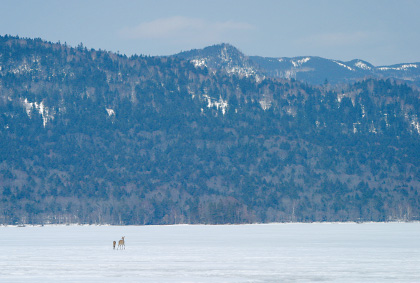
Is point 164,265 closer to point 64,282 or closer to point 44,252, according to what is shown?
point 64,282

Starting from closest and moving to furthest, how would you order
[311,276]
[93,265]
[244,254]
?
[311,276]
[93,265]
[244,254]

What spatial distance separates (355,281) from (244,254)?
25.0m

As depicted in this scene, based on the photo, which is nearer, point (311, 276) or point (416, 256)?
point (311, 276)

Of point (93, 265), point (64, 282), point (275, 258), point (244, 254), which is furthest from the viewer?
point (244, 254)

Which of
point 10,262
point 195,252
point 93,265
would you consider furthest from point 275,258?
point 10,262

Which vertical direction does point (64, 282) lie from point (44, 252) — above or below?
above

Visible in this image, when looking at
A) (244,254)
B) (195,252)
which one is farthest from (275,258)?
(195,252)

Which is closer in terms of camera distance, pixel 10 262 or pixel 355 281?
pixel 355 281

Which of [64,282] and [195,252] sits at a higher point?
[64,282]

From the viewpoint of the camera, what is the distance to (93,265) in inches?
2394

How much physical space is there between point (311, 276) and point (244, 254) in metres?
21.7

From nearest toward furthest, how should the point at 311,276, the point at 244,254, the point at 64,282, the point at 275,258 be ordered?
1. the point at 64,282
2. the point at 311,276
3. the point at 275,258
4. the point at 244,254

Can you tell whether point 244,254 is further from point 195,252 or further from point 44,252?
point 44,252

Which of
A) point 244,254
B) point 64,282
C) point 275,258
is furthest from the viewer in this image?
point 244,254
